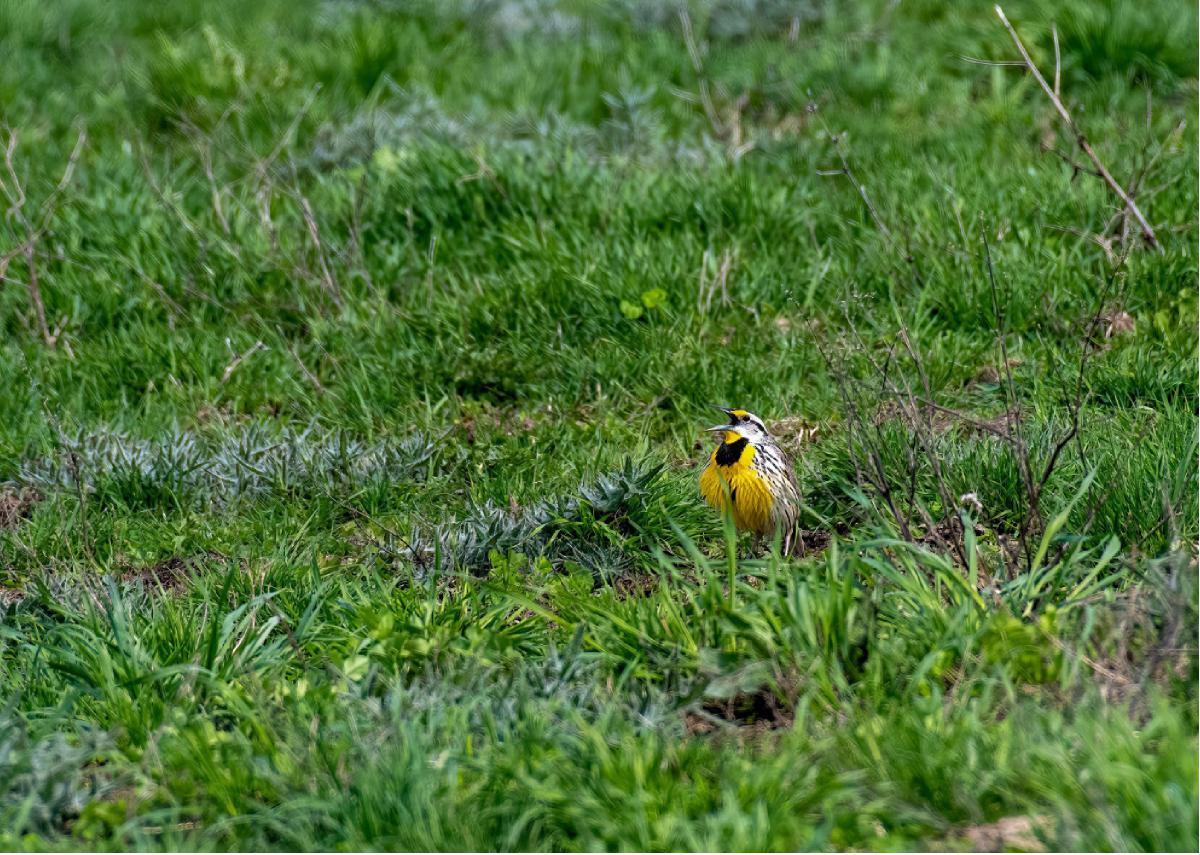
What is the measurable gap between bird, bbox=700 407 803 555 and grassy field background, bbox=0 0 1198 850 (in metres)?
0.15

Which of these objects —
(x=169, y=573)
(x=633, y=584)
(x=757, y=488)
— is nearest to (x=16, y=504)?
(x=169, y=573)

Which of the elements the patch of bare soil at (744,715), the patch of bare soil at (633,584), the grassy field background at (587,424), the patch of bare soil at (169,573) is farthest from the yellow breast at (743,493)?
the patch of bare soil at (169,573)

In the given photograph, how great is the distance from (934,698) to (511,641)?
1.35m

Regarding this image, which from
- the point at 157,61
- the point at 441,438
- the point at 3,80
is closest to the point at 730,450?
the point at 441,438

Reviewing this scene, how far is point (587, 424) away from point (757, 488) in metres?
1.31

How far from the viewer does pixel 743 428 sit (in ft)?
18.5

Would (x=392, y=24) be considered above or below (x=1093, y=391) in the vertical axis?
above

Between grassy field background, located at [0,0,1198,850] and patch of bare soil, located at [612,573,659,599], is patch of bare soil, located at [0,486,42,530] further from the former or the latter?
patch of bare soil, located at [612,573,659,599]

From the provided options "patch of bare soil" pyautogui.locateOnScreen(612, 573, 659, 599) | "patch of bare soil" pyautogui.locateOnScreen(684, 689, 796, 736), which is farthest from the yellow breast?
"patch of bare soil" pyautogui.locateOnScreen(684, 689, 796, 736)

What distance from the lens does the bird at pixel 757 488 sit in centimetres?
526

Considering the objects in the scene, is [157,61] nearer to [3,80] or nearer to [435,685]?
[3,80]

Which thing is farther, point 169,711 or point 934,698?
point 169,711

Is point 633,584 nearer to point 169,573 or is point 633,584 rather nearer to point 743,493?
point 743,493

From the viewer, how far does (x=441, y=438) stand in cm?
630
